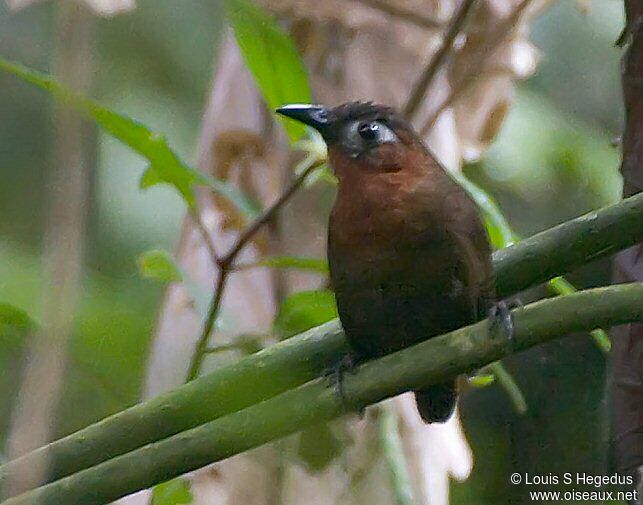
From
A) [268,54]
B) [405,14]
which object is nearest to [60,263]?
[268,54]

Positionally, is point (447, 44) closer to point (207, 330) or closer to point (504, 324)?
point (207, 330)

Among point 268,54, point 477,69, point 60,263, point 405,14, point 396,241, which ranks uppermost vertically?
point 405,14

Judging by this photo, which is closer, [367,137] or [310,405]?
[310,405]

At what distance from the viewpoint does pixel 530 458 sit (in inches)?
95.3

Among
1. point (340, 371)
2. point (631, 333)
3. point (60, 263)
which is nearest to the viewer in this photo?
point (60, 263)

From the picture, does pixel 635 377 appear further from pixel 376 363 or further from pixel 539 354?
pixel 539 354

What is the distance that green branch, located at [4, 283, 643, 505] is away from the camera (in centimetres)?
93

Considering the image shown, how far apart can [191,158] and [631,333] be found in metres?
1.63

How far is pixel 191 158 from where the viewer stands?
276cm

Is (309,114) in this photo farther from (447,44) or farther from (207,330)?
(207,330)

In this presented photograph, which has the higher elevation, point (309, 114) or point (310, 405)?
point (309, 114)

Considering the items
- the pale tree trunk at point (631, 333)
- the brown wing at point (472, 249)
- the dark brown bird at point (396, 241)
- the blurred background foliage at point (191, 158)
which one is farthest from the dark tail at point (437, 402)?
the blurred background foliage at point (191, 158)

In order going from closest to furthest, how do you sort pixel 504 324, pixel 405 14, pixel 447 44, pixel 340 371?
pixel 504 324 < pixel 340 371 < pixel 447 44 < pixel 405 14

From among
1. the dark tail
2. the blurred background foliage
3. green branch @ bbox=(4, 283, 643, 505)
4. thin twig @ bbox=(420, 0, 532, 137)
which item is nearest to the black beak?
thin twig @ bbox=(420, 0, 532, 137)
